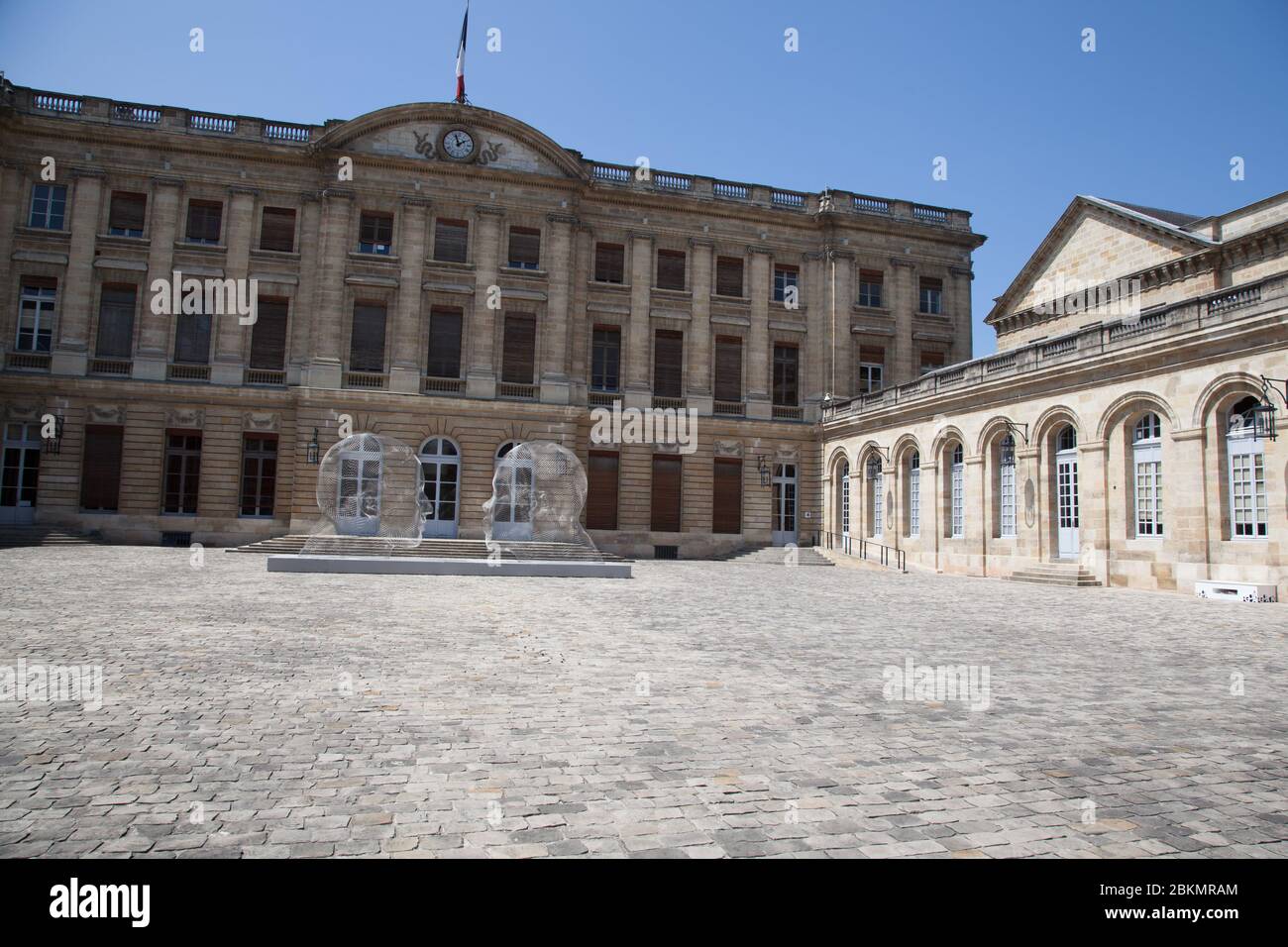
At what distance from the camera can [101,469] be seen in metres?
24.8

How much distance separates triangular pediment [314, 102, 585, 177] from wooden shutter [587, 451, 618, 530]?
10201 mm

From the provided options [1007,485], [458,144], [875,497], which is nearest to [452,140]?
[458,144]

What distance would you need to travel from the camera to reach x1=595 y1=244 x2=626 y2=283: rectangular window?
29.2m

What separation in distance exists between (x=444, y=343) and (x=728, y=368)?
1052 cm

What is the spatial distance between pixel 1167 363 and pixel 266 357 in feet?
84.0

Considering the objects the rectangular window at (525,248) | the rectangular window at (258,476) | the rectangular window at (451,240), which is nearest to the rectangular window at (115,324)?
the rectangular window at (258,476)

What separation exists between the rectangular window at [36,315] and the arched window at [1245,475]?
31989mm

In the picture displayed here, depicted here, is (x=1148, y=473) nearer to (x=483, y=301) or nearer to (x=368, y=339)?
(x=483, y=301)

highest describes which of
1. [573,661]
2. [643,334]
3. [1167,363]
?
[643,334]
